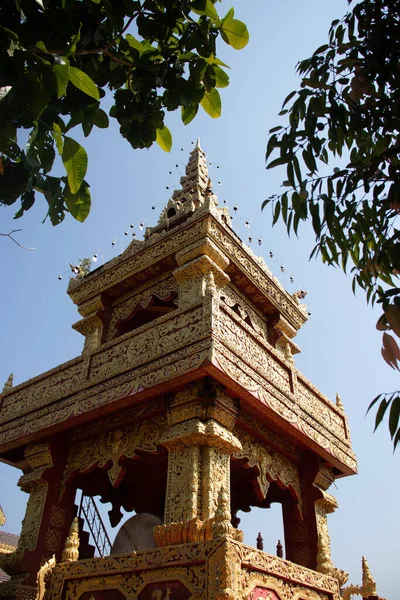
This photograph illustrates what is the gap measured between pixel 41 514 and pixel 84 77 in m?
7.62

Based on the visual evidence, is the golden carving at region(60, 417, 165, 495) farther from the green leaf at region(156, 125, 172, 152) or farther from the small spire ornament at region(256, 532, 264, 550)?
the green leaf at region(156, 125, 172, 152)

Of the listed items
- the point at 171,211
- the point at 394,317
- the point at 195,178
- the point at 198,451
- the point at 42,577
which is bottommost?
the point at 42,577

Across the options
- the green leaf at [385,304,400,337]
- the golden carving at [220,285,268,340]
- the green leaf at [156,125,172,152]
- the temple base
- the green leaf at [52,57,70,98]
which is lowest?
the temple base

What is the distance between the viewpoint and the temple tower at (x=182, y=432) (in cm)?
567

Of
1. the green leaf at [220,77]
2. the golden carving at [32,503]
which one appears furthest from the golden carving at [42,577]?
the green leaf at [220,77]

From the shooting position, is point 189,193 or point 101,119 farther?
point 189,193

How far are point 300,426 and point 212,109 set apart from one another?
639cm

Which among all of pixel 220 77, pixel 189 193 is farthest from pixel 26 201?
pixel 189 193

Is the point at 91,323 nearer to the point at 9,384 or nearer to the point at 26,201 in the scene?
the point at 9,384

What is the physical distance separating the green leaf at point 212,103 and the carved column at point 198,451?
450 cm

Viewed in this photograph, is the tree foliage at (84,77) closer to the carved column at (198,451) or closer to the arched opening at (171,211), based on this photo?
the carved column at (198,451)

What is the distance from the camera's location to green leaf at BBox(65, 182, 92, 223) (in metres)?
3.01

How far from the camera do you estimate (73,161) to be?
2574mm

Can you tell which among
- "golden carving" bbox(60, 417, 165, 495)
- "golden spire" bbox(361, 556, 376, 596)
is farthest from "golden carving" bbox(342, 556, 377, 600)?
"golden carving" bbox(60, 417, 165, 495)
